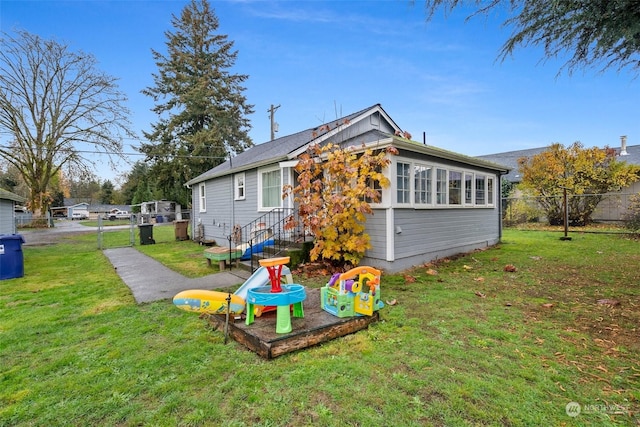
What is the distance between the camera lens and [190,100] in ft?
92.8

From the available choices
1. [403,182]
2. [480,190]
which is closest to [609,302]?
[403,182]

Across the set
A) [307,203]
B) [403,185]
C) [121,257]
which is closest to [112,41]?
[121,257]

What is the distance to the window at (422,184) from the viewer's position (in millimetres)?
7737

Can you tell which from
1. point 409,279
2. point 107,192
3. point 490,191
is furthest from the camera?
point 107,192

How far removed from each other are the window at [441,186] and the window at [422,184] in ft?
1.44

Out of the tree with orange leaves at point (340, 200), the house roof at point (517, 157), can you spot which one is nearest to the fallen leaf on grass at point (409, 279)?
the tree with orange leaves at point (340, 200)

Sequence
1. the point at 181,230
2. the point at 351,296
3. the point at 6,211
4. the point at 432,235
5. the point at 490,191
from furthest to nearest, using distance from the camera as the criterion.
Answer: the point at 181,230
the point at 6,211
the point at 490,191
the point at 432,235
the point at 351,296

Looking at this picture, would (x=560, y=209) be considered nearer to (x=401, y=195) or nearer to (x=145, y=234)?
(x=401, y=195)

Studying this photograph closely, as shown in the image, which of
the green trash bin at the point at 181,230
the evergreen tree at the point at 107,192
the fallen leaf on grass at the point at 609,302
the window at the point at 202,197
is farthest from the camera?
the evergreen tree at the point at 107,192

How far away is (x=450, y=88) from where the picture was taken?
12.5m

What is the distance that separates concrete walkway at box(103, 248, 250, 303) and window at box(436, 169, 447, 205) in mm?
→ 5465

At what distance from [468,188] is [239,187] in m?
7.66

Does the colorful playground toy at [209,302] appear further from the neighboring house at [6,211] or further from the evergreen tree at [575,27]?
the neighboring house at [6,211]

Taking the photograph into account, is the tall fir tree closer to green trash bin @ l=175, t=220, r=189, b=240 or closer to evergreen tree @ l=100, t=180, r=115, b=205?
green trash bin @ l=175, t=220, r=189, b=240
